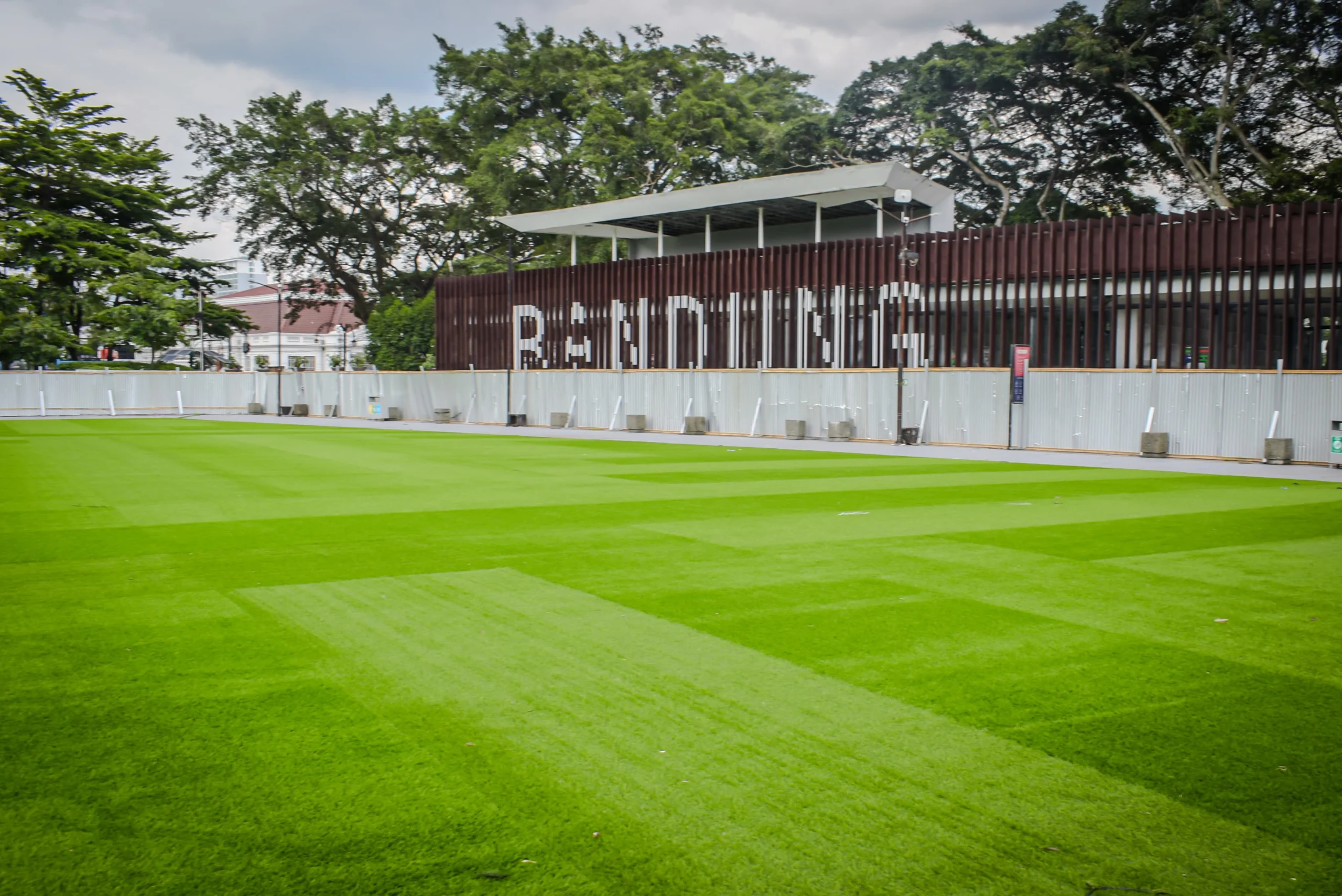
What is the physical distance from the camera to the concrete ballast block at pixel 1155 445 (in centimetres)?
2603

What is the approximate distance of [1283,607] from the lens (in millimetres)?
8086

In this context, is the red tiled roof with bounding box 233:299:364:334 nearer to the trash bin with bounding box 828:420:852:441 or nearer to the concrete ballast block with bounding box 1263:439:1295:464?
the trash bin with bounding box 828:420:852:441

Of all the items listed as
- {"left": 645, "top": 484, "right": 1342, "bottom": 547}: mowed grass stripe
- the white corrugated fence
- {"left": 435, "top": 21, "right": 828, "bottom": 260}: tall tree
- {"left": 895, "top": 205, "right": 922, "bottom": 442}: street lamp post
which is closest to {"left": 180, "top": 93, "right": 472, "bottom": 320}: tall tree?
{"left": 435, "top": 21, "right": 828, "bottom": 260}: tall tree

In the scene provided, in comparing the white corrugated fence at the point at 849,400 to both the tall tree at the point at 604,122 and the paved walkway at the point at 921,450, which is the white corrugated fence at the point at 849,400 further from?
the tall tree at the point at 604,122

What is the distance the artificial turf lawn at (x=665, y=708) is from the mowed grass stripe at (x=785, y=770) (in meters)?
0.02

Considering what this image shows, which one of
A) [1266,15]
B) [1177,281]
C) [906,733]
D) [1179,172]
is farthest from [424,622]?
[1179,172]

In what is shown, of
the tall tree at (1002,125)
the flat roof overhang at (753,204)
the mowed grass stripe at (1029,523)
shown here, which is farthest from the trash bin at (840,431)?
the tall tree at (1002,125)

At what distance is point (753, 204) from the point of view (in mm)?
43500

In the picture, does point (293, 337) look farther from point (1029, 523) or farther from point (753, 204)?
point (1029, 523)

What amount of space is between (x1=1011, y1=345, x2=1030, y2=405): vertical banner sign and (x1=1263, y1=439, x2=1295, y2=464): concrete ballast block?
6.10 metres

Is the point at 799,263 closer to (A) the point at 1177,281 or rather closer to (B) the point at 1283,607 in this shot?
(A) the point at 1177,281

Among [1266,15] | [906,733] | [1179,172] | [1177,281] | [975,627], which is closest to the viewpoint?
[906,733]

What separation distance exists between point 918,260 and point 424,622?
31.4m

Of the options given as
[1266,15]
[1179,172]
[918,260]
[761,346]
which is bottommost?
[761,346]
